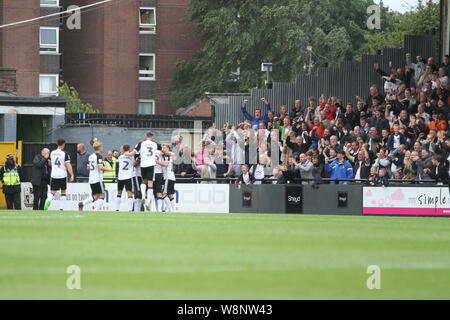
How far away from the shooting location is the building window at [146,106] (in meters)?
66.8

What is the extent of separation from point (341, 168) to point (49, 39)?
129 ft

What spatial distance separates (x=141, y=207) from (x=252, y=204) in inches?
131

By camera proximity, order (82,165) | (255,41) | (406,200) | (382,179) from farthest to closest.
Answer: (255,41), (82,165), (382,179), (406,200)

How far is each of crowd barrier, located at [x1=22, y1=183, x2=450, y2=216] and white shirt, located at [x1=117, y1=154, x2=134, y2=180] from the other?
227 centimetres

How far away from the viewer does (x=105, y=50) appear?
6378 centimetres

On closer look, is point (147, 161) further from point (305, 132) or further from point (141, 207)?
point (305, 132)

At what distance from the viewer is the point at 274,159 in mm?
29484

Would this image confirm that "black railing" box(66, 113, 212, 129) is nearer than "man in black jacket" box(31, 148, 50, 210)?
No

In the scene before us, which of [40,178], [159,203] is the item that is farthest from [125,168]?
[40,178]

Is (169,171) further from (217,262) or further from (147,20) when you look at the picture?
(147,20)

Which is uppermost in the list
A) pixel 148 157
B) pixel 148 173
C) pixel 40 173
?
pixel 148 157

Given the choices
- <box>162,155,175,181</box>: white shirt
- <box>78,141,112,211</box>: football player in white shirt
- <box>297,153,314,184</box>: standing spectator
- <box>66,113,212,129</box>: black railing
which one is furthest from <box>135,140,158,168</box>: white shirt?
<box>66,113,212,129</box>: black railing

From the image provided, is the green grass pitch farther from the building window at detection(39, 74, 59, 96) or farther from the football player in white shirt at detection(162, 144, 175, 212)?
the building window at detection(39, 74, 59, 96)

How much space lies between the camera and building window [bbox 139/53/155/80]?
66762 millimetres
